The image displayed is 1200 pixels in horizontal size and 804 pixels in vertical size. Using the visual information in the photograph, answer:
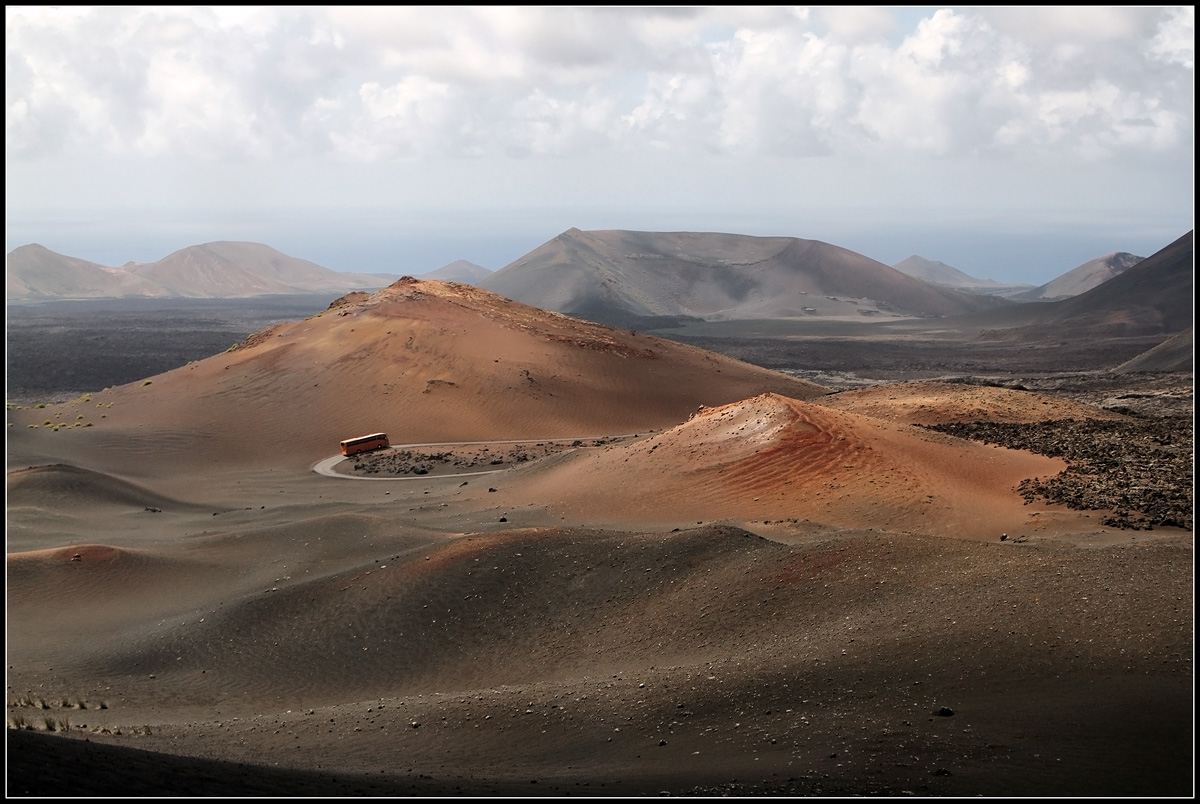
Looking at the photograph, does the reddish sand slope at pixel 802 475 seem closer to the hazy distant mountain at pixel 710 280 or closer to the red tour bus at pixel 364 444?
the red tour bus at pixel 364 444

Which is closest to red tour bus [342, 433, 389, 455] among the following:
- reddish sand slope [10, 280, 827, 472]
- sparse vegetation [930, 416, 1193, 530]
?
reddish sand slope [10, 280, 827, 472]

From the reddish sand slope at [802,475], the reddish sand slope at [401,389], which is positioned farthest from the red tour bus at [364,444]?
the reddish sand slope at [802,475]

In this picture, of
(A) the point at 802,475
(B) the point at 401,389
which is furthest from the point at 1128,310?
(A) the point at 802,475

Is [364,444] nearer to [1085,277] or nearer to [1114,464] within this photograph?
[1114,464]

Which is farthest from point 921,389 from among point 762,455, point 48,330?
point 48,330

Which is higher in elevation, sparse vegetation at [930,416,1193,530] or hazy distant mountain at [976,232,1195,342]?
hazy distant mountain at [976,232,1195,342]

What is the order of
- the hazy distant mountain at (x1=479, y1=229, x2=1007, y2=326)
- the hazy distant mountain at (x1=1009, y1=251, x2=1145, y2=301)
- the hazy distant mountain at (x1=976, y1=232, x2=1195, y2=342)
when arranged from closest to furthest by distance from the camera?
the hazy distant mountain at (x1=976, y1=232, x2=1195, y2=342), the hazy distant mountain at (x1=479, y1=229, x2=1007, y2=326), the hazy distant mountain at (x1=1009, y1=251, x2=1145, y2=301)

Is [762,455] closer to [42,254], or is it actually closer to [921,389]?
[921,389]

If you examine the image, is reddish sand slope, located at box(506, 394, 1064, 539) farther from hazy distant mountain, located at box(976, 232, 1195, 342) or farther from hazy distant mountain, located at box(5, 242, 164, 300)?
hazy distant mountain, located at box(5, 242, 164, 300)
